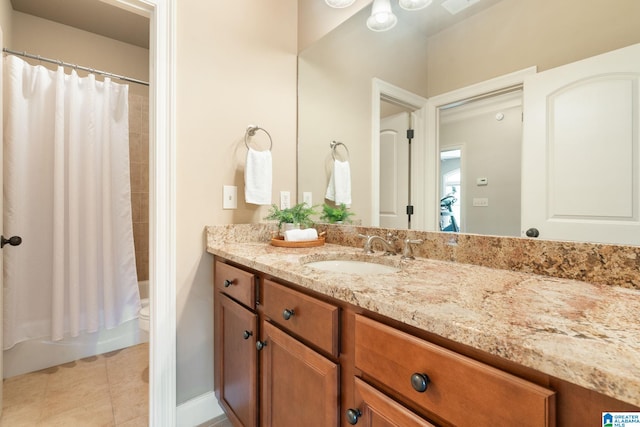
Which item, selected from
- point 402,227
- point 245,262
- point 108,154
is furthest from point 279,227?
point 108,154

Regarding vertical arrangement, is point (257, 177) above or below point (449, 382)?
above

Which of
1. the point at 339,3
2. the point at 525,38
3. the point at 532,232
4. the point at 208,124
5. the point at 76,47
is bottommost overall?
the point at 532,232

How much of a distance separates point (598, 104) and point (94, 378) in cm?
275

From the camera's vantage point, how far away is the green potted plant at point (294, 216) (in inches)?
62.4

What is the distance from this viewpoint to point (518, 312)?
553 millimetres

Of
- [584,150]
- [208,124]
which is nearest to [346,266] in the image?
[584,150]

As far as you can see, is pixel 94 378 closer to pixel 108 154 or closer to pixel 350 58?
pixel 108 154

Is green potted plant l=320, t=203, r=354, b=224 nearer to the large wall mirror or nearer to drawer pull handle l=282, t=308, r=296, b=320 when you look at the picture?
the large wall mirror

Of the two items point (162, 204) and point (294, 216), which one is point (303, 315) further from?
point (162, 204)

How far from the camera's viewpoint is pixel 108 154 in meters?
2.04

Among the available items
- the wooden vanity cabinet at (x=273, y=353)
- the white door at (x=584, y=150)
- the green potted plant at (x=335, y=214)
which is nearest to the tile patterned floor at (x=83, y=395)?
the wooden vanity cabinet at (x=273, y=353)

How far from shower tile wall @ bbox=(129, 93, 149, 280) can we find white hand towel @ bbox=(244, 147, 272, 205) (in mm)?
1666

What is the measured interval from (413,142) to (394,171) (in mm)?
158

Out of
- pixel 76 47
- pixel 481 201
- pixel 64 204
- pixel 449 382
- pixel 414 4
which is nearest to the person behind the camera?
pixel 449 382
